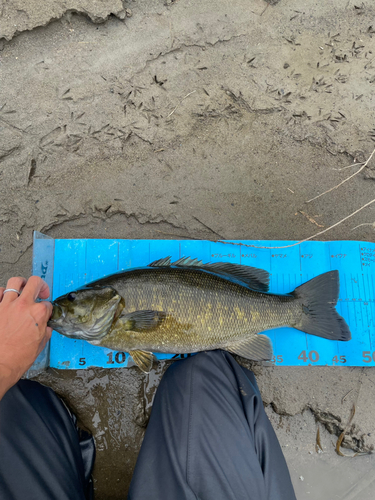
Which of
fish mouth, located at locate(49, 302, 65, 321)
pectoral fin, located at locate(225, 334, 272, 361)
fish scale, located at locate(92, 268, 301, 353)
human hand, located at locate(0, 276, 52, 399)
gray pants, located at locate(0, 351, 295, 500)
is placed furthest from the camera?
pectoral fin, located at locate(225, 334, 272, 361)

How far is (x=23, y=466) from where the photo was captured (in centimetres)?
206

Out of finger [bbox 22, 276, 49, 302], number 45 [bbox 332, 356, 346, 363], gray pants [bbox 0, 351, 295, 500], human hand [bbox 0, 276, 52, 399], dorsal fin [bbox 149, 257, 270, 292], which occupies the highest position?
dorsal fin [bbox 149, 257, 270, 292]

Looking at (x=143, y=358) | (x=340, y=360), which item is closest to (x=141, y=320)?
(x=143, y=358)

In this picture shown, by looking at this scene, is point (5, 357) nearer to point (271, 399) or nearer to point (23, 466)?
point (23, 466)

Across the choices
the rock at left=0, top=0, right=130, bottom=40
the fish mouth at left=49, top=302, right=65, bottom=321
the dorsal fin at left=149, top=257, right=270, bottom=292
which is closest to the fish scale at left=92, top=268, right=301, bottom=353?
the dorsal fin at left=149, top=257, right=270, bottom=292

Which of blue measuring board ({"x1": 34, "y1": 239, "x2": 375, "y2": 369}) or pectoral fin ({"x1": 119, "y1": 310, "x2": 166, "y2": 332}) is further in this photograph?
blue measuring board ({"x1": 34, "y1": 239, "x2": 375, "y2": 369})

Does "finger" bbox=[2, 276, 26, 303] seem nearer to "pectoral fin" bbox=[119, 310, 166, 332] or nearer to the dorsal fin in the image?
"pectoral fin" bbox=[119, 310, 166, 332]

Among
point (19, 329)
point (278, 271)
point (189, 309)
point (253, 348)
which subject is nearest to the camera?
point (19, 329)

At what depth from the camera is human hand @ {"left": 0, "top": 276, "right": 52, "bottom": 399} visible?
1.84 metres

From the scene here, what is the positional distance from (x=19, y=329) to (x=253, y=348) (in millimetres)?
1736

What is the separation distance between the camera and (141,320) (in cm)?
237

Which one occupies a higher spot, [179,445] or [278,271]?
[278,271]

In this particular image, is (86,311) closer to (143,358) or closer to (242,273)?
(143,358)

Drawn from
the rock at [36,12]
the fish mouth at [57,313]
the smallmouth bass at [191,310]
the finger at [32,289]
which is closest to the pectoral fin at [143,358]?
the smallmouth bass at [191,310]
